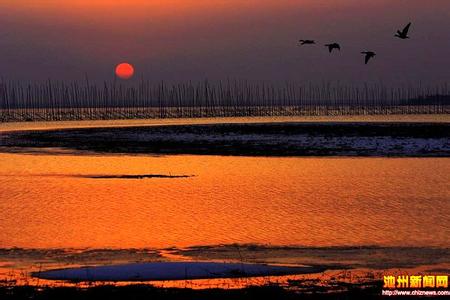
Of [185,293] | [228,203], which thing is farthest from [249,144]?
[185,293]

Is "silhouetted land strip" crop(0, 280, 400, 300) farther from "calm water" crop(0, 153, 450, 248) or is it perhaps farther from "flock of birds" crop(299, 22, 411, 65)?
"flock of birds" crop(299, 22, 411, 65)

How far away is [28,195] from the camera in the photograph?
23094 mm

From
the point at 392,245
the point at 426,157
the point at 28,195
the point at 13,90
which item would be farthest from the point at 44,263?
the point at 13,90

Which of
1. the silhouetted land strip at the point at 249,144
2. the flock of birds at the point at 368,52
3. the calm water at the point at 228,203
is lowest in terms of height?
the silhouetted land strip at the point at 249,144

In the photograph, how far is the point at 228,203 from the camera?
21250mm

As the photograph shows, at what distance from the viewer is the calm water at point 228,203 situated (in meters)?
15.6

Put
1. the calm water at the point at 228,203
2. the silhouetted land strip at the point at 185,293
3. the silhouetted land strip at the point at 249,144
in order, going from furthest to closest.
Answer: the silhouetted land strip at the point at 249,144 < the calm water at the point at 228,203 < the silhouetted land strip at the point at 185,293

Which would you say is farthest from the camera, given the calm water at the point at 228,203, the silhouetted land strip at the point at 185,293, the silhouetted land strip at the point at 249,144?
the silhouetted land strip at the point at 249,144

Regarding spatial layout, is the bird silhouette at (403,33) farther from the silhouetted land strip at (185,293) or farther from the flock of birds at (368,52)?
the silhouetted land strip at (185,293)

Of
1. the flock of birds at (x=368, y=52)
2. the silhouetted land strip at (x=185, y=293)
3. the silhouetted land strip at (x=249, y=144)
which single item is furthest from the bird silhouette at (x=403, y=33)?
the silhouetted land strip at (x=249, y=144)

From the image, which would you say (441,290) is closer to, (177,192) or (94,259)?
(94,259)

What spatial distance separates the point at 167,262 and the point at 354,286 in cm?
335

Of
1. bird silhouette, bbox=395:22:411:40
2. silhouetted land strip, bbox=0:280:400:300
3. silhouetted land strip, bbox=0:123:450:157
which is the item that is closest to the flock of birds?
bird silhouette, bbox=395:22:411:40

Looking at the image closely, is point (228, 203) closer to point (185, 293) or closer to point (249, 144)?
point (185, 293)
